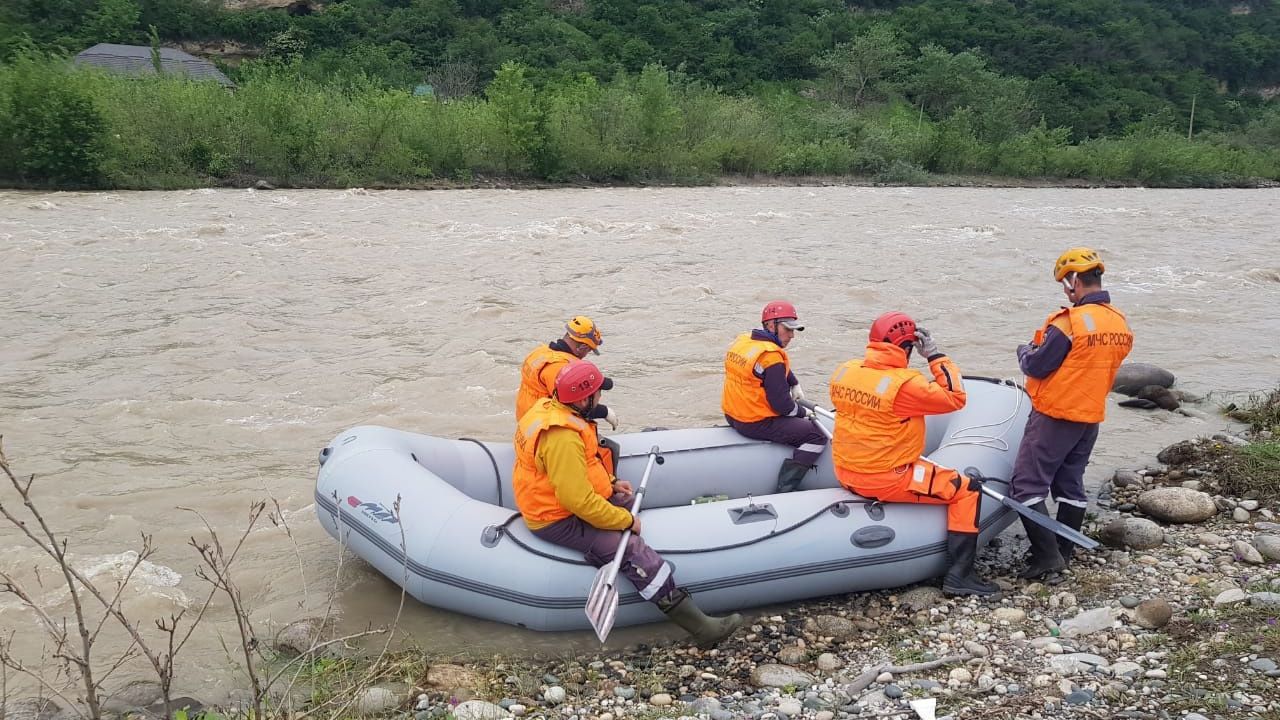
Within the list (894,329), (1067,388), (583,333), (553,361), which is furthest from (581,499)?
(1067,388)

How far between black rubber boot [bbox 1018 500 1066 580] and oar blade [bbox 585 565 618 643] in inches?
76.4

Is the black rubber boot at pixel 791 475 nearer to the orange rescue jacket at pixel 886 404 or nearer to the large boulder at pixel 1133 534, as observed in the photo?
the orange rescue jacket at pixel 886 404

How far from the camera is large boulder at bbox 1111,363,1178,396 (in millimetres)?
7383

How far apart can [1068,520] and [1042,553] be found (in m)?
0.24

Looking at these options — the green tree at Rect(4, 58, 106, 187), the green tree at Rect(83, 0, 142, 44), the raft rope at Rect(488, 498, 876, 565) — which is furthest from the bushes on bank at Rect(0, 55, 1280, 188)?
the green tree at Rect(83, 0, 142, 44)

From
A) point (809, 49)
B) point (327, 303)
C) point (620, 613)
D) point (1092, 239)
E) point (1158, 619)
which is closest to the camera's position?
point (1158, 619)

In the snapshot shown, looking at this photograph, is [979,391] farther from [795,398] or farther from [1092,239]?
[1092,239]

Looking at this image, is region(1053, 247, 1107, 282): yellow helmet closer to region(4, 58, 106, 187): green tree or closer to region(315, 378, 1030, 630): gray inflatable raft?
region(315, 378, 1030, 630): gray inflatable raft

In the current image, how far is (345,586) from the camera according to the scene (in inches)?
176

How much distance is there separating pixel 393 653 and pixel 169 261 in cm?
895

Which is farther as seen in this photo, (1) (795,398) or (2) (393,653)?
(1) (795,398)

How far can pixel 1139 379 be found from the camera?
7.43 meters

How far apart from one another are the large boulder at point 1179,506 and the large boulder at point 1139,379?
2.76 meters

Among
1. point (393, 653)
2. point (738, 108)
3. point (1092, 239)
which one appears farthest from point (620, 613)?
point (738, 108)
